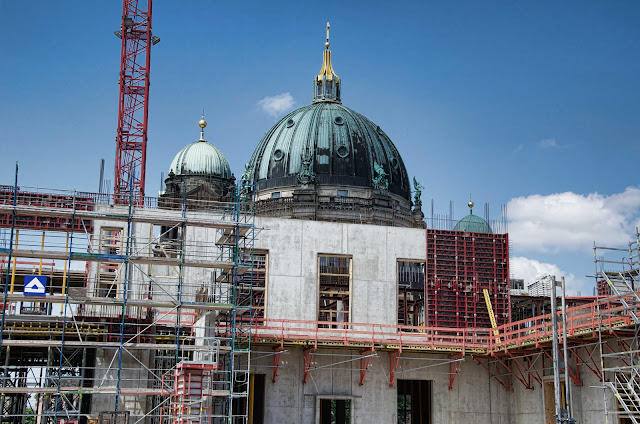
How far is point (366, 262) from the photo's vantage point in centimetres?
4272

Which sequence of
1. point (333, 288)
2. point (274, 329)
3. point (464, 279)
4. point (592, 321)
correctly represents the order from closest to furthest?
point (592, 321) → point (274, 329) → point (464, 279) → point (333, 288)

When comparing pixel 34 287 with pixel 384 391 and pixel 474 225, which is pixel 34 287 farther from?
pixel 474 225

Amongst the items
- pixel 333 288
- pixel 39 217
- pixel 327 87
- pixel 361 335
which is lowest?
pixel 361 335

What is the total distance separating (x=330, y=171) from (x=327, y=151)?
1829 millimetres

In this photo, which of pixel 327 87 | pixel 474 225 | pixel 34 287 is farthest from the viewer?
pixel 474 225

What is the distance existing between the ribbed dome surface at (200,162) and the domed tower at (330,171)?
243 cm

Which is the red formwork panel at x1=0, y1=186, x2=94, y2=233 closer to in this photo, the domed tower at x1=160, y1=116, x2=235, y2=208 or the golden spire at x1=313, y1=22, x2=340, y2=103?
the domed tower at x1=160, y1=116, x2=235, y2=208

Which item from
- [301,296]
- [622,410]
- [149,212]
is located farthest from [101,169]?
[622,410]

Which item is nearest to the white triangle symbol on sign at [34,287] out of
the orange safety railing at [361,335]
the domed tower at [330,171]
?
the orange safety railing at [361,335]

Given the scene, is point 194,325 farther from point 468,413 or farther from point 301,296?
point 468,413

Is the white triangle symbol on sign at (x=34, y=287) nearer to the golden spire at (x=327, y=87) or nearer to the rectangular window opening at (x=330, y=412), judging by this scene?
the rectangular window opening at (x=330, y=412)

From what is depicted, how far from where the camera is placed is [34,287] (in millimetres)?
34656

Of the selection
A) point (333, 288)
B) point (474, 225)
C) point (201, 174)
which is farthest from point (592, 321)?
point (474, 225)

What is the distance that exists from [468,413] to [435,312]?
17.3ft
